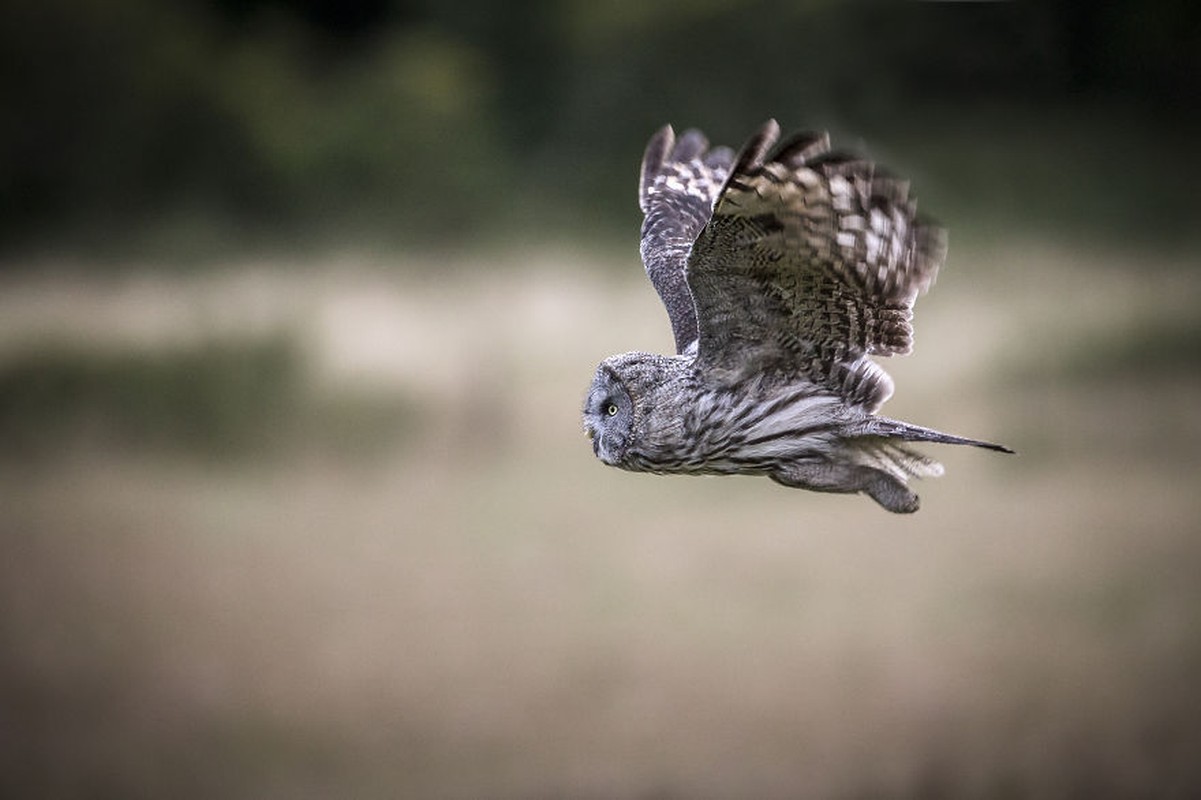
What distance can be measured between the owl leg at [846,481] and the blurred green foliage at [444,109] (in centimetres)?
791

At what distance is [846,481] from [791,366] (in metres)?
0.25

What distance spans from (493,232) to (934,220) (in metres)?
10.2

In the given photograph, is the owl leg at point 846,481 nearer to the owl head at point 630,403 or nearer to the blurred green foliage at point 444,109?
the owl head at point 630,403

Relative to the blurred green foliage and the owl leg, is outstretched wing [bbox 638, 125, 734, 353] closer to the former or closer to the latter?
the owl leg

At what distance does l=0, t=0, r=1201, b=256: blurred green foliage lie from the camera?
36.5 ft

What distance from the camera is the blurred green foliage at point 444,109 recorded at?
11133 millimetres

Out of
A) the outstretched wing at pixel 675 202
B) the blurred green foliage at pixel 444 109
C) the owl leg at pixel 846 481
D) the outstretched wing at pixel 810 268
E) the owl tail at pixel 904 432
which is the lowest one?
the owl leg at pixel 846 481

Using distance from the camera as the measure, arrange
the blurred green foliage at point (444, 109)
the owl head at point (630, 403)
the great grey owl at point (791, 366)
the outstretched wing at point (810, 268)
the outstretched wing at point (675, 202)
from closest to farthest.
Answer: the outstretched wing at point (810, 268) < the great grey owl at point (791, 366) < the owl head at point (630, 403) < the outstretched wing at point (675, 202) < the blurred green foliage at point (444, 109)

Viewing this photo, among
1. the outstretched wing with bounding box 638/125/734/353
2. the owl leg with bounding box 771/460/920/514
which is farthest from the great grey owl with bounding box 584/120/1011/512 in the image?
the outstretched wing with bounding box 638/125/734/353

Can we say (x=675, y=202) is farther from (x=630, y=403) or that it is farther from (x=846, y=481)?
(x=846, y=481)

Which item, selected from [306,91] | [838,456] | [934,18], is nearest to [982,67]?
[934,18]

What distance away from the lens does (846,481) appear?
3051 mm

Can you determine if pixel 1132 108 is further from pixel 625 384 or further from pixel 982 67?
pixel 625 384

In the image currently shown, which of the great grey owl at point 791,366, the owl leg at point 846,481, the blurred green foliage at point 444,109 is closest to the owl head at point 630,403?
the great grey owl at point 791,366
